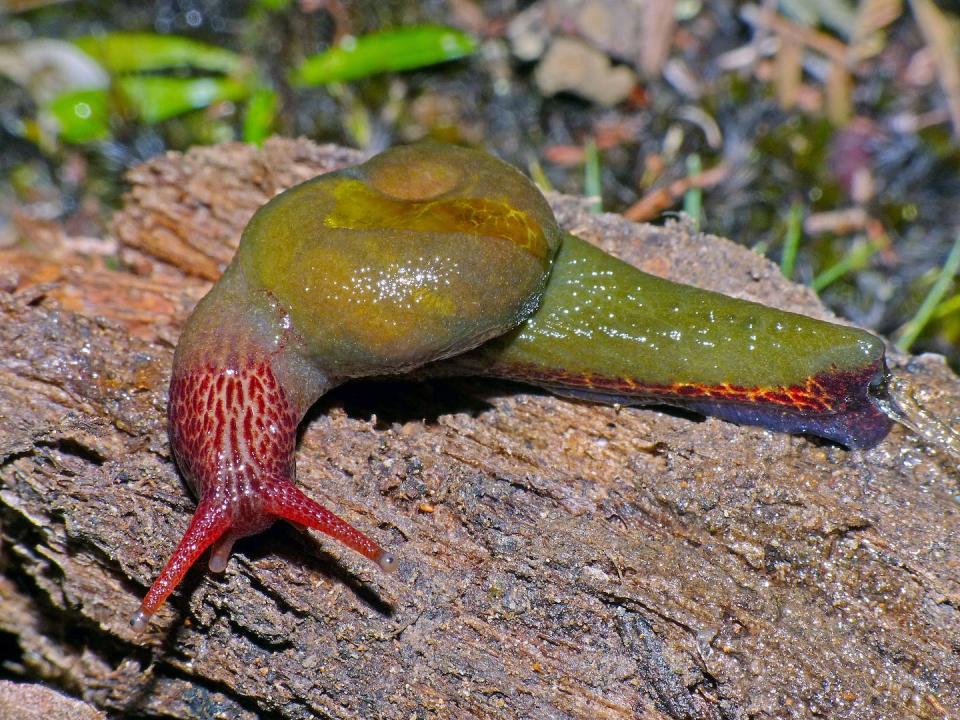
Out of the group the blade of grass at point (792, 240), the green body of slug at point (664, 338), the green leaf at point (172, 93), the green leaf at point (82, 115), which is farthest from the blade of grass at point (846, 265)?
the green leaf at point (82, 115)

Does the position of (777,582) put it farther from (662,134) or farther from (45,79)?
(45,79)

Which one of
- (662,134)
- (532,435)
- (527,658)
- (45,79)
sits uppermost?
(45,79)

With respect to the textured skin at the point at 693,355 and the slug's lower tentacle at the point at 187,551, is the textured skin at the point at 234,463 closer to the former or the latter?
the slug's lower tentacle at the point at 187,551

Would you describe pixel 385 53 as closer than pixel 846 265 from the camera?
No

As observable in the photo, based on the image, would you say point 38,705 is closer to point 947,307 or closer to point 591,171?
point 591,171

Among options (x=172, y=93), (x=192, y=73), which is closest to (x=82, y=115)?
(x=172, y=93)

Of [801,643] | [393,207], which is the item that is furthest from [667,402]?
[393,207]
